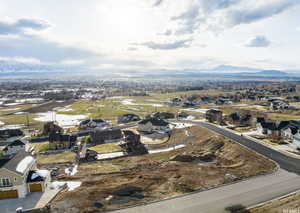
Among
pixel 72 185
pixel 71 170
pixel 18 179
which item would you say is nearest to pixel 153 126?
pixel 71 170

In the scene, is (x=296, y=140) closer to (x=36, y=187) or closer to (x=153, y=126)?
(x=153, y=126)

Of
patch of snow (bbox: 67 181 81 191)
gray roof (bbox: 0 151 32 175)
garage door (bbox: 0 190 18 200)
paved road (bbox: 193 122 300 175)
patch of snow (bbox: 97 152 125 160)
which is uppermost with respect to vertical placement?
gray roof (bbox: 0 151 32 175)

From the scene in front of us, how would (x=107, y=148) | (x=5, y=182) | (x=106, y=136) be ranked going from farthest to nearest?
1. (x=106, y=136)
2. (x=107, y=148)
3. (x=5, y=182)

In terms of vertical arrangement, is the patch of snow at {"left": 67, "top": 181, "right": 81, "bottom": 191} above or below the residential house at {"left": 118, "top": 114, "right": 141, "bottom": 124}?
above

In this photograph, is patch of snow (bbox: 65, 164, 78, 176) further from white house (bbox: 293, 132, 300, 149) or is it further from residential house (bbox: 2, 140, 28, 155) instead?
white house (bbox: 293, 132, 300, 149)

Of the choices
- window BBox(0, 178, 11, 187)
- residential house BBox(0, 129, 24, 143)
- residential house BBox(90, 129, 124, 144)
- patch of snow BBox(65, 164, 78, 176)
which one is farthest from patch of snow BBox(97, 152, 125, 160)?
residential house BBox(0, 129, 24, 143)
